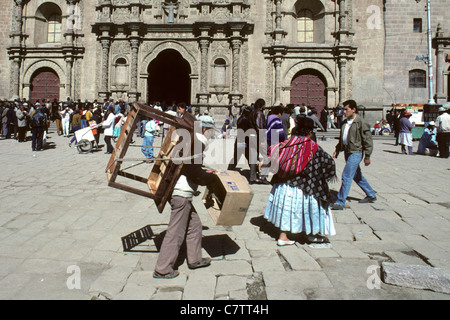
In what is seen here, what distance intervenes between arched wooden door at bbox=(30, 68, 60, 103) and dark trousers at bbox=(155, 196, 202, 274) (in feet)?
80.8

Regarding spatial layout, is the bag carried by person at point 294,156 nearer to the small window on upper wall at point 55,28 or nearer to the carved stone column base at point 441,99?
the carved stone column base at point 441,99

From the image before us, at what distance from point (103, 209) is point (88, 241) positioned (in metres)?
1.57

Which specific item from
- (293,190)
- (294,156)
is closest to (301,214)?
(293,190)

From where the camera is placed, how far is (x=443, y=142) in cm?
1409

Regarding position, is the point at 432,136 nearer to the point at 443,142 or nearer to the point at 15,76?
the point at 443,142

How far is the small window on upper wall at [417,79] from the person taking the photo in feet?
78.2

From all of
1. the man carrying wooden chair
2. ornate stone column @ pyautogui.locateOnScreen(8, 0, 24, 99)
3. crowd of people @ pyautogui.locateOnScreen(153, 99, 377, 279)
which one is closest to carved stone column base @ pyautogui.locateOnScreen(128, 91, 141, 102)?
ornate stone column @ pyautogui.locateOnScreen(8, 0, 24, 99)

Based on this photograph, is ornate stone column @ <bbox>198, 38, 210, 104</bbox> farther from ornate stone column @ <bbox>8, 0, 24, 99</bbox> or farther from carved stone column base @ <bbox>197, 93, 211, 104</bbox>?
ornate stone column @ <bbox>8, 0, 24, 99</bbox>

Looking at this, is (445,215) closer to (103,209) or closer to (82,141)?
(103,209)

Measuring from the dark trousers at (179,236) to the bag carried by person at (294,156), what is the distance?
4.52 feet

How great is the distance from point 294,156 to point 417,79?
2237cm

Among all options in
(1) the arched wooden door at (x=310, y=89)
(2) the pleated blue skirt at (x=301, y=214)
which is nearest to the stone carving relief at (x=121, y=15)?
(1) the arched wooden door at (x=310, y=89)

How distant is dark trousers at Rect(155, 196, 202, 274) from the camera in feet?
13.0
